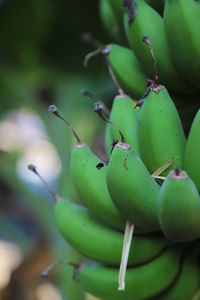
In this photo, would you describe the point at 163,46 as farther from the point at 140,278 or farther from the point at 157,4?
the point at 140,278

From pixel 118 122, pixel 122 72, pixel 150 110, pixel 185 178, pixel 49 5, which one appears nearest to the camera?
pixel 185 178

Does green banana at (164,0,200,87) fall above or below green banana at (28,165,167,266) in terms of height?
above

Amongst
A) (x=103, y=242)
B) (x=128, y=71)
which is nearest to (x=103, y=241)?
(x=103, y=242)

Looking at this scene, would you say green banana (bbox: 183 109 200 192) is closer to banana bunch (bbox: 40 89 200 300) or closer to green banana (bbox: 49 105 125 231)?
banana bunch (bbox: 40 89 200 300)

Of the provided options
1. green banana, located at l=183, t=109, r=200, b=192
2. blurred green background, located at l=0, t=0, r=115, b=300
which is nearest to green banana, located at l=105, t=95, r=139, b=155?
green banana, located at l=183, t=109, r=200, b=192

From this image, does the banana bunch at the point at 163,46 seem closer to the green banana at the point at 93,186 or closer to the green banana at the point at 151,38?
the green banana at the point at 151,38

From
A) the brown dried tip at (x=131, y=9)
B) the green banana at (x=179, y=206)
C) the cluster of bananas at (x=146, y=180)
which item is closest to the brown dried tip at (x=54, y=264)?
the cluster of bananas at (x=146, y=180)

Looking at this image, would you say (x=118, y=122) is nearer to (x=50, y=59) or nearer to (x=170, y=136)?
(x=170, y=136)

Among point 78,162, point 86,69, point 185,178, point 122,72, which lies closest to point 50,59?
point 86,69
